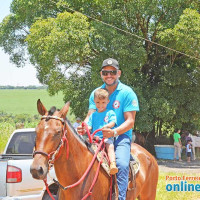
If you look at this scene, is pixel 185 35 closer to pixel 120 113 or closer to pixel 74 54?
pixel 74 54

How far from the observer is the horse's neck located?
12.4 ft

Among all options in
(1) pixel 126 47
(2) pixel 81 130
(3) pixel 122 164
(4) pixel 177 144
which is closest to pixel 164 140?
(4) pixel 177 144

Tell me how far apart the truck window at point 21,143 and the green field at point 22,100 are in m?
46.1

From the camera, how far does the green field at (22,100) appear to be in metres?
57.9

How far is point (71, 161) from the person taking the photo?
3.85 metres

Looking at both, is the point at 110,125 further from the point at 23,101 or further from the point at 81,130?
the point at 23,101

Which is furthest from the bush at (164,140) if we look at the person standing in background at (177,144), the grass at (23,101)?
the grass at (23,101)

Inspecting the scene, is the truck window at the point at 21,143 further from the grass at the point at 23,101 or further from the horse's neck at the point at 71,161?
the grass at the point at 23,101

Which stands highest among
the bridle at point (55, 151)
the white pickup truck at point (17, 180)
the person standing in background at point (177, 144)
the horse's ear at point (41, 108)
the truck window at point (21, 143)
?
the horse's ear at point (41, 108)

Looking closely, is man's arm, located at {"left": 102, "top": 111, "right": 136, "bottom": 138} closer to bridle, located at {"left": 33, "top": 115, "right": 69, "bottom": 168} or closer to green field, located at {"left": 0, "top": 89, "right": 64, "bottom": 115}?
bridle, located at {"left": 33, "top": 115, "right": 69, "bottom": 168}

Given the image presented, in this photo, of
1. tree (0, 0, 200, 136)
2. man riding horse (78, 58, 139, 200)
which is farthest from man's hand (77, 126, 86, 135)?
tree (0, 0, 200, 136)

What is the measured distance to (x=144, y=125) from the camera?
68.4ft

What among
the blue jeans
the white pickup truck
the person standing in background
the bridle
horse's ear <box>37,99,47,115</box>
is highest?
horse's ear <box>37,99,47,115</box>

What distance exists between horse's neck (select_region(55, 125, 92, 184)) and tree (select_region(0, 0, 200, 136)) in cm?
1497
